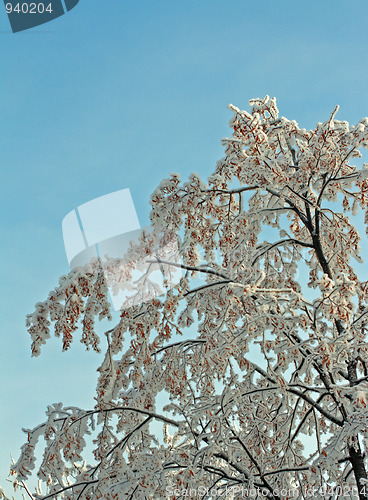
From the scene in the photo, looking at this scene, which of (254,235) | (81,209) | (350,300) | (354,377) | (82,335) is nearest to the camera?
(350,300)

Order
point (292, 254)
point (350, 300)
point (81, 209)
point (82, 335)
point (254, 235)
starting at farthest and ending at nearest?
point (292, 254)
point (254, 235)
point (81, 209)
point (82, 335)
point (350, 300)

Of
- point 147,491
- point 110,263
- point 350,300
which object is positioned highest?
point 110,263

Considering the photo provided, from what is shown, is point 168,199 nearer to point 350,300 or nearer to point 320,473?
point 350,300

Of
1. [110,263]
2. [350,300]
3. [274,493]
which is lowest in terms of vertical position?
[274,493]

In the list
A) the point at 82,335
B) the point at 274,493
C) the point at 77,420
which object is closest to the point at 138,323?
the point at 82,335

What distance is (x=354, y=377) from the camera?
591 cm

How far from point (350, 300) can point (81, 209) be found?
2.91 meters

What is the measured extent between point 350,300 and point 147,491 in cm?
285

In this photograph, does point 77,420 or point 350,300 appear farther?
point 77,420

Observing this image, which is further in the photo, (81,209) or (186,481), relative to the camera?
(81,209)

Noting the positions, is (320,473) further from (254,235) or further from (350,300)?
(254,235)

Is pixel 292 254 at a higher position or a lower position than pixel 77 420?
higher

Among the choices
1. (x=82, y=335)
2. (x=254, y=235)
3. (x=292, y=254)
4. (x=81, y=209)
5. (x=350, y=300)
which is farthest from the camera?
(x=292, y=254)

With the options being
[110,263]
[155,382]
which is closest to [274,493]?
[155,382]
